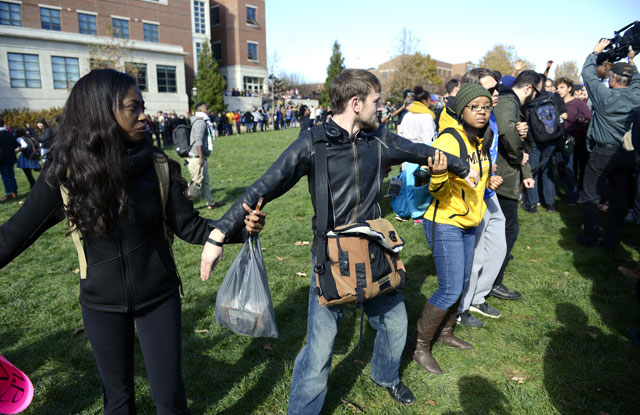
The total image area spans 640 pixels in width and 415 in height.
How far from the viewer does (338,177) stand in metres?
2.39

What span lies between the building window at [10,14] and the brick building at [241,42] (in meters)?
23.8

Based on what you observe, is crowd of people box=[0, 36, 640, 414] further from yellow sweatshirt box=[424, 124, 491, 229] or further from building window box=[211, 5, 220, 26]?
building window box=[211, 5, 220, 26]

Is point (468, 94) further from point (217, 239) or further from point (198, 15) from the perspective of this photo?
point (198, 15)

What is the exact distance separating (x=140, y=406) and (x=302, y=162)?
2.32m

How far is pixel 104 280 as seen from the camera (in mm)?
2020

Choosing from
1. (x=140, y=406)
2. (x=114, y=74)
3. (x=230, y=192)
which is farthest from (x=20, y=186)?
(x=114, y=74)

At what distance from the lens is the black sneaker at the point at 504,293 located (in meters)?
4.69

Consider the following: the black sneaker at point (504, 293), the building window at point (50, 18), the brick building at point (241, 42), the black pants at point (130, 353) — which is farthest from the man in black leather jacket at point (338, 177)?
the brick building at point (241, 42)

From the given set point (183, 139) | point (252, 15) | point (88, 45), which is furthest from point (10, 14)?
point (183, 139)

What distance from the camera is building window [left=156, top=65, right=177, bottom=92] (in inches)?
1661

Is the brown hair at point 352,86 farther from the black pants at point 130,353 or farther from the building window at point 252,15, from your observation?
the building window at point 252,15

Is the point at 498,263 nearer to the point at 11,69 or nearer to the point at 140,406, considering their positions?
the point at 140,406

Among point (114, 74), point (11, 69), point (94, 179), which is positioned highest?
point (11, 69)

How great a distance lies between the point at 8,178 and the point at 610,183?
526 inches
